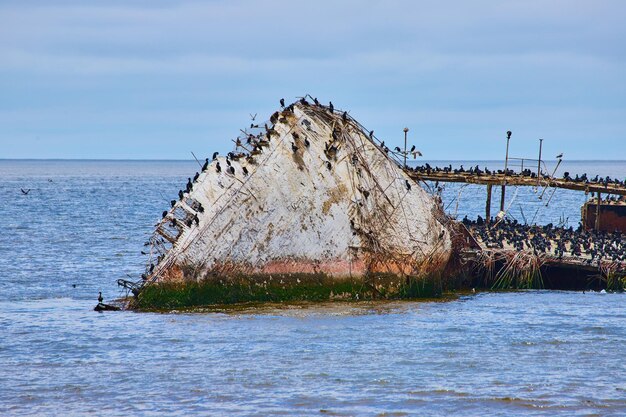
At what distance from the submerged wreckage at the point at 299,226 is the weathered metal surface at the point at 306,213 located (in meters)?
0.03

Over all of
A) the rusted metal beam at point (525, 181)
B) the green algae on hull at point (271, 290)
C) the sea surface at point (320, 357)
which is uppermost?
the rusted metal beam at point (525, 181)

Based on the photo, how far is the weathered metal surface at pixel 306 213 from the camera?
29938mm

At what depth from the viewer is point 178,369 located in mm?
22719

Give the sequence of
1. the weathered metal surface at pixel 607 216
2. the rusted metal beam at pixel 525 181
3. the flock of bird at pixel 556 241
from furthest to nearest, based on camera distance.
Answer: the weathered metal surface at pixel 607 216
the rusted metal beam at pixel 525 181
the flock of bird at pixel 556 241

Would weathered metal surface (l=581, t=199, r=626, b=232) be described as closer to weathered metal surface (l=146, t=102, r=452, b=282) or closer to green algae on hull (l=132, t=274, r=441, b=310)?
weathered metal surface (l=146, t=102, r=452, b=282)

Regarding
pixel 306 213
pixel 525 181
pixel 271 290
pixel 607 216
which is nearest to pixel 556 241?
pixel 525 181

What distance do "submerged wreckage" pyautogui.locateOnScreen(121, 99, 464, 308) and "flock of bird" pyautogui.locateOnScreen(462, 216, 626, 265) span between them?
5.56 m

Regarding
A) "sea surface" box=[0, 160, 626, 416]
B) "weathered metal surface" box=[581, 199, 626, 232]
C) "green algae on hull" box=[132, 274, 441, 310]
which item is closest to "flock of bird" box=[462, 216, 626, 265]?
"sea surface" box=[0, 160, 626, 416]

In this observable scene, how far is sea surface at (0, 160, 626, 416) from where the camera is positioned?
65.8ft

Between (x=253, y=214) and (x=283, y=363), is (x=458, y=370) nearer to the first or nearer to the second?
(x=283, y=363)

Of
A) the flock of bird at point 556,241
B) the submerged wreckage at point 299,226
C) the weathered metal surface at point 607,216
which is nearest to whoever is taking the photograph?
the submerged wreckage at point 299,226

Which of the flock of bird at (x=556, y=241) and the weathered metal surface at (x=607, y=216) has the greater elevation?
the weathered metal surface at (x=607, y=216)

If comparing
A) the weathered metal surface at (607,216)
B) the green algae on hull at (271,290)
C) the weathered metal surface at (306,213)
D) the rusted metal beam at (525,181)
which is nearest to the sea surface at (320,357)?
the green algae on hull at (271,290)

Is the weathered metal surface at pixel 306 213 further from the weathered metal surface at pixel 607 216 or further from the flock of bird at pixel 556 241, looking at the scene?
the weathered metal surface at pixel 607 216
